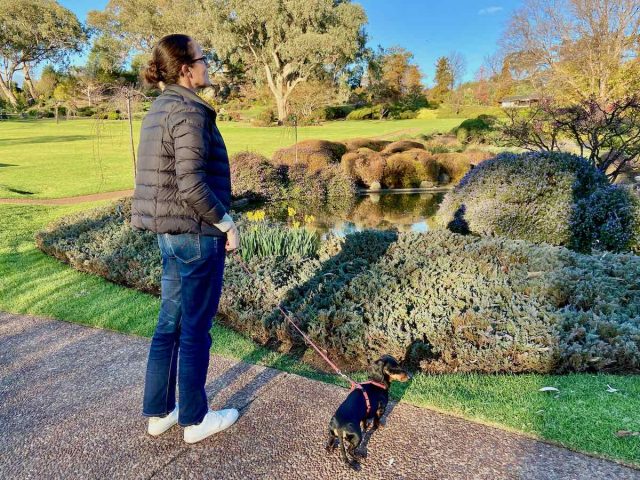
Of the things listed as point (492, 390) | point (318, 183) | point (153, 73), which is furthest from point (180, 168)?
point (318, 183)

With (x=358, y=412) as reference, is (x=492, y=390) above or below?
below

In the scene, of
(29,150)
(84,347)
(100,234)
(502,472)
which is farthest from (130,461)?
(29,150)

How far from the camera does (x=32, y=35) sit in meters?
49.9

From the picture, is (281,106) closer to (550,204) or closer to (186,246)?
Answer: (550,204)

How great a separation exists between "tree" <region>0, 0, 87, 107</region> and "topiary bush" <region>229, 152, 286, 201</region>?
152ft

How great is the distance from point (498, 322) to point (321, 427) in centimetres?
157

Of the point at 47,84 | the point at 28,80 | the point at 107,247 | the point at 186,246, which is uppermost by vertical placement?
the point at 28,80

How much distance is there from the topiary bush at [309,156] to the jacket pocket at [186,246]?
1118 cm

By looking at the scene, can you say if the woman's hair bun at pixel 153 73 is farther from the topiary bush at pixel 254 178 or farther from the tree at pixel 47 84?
the tree at pixel 47 84

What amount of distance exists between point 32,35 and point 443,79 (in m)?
50.9

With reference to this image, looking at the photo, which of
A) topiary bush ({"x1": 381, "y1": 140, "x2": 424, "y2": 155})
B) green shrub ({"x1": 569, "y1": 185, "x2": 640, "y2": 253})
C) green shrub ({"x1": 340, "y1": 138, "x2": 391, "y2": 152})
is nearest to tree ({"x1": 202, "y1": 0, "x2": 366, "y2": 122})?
green shrub ({"x1": 340, "y1": 138, "x2": 391, "y2": 152})

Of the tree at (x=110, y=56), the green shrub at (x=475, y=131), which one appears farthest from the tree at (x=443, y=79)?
the tree at (x=110, y=56)

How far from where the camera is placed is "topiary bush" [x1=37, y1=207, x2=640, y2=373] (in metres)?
3.02

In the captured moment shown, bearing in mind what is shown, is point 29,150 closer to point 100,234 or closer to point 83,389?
point 100,234
